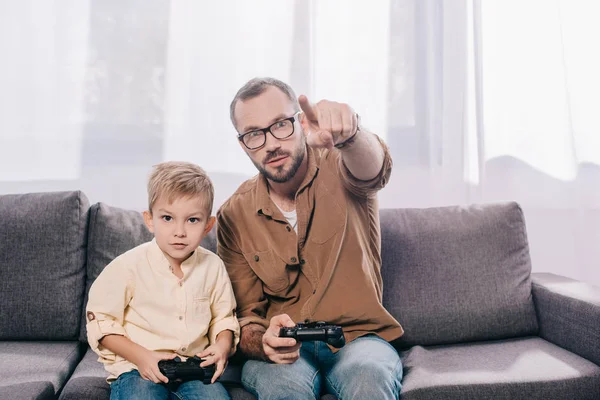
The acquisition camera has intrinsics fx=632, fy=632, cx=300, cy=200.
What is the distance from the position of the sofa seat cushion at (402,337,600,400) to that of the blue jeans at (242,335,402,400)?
0.10 m

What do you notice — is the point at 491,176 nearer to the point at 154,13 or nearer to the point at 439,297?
the point at 439,297

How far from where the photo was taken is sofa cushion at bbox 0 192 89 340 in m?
2.04

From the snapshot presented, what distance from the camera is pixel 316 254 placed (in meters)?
1.80

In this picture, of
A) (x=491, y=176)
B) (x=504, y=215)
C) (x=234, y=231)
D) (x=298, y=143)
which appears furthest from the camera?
(x=491, y=176)

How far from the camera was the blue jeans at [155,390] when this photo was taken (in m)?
1.48

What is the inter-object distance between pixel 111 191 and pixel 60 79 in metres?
0.48

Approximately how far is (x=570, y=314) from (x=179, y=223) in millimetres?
1219

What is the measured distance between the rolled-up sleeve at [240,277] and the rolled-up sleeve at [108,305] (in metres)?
0.34

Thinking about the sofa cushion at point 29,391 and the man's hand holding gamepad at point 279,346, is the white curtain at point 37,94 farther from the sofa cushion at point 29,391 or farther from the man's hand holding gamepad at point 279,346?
the man's hand holding gamepad at point 279,346

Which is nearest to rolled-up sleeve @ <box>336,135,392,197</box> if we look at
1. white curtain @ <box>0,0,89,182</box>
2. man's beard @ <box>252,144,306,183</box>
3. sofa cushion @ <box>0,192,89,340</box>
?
man's beard @ <box>252,144,306,183</box>

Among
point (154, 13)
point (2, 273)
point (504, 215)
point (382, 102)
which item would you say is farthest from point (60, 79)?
point (504, 215)

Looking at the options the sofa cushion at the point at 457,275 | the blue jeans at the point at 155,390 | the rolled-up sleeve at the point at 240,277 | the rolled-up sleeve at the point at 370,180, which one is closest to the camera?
the blue jeans at the point at 155,390

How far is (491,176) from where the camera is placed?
2.63m

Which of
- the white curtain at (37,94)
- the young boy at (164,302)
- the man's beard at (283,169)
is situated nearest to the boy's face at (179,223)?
the young boy at (164,302)
